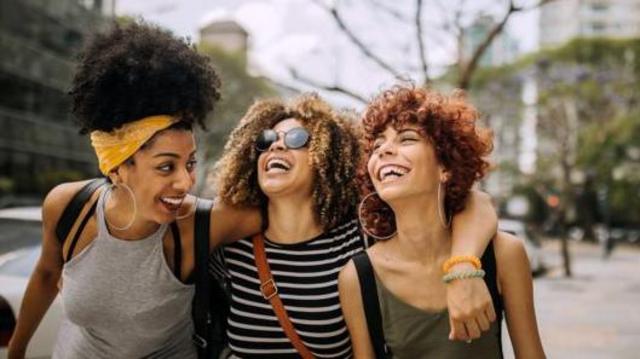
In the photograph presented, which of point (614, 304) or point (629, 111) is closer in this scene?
point (614, 304)

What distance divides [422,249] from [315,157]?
685mm

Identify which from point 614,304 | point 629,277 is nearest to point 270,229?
point 614,304

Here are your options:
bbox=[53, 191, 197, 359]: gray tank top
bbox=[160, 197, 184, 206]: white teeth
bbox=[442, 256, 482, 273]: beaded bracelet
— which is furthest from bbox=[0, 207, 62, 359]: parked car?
bbox=[442, 256, 482, 273]: beaded bracelet

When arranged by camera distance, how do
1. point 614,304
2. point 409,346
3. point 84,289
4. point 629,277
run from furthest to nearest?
point 629,277
point 614,304
point 84,289
point 409,346

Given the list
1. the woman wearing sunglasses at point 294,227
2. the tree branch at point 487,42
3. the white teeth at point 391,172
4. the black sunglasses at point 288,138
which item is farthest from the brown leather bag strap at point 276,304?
the tree branch at point 487,42

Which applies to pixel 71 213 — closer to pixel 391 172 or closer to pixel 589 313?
pixel 391 172

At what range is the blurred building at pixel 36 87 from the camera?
75.4ft

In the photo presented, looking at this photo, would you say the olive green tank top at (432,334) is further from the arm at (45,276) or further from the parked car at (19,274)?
the parked car at (19,274)

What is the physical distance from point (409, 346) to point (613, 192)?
40525mm

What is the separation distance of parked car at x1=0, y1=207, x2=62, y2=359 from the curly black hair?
124 cm

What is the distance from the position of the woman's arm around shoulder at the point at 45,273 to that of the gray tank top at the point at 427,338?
1437 millimetres

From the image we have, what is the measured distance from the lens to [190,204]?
2916mm

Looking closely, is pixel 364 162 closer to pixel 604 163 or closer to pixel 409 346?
pixel 409 346

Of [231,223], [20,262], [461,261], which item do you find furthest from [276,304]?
[20,262]
